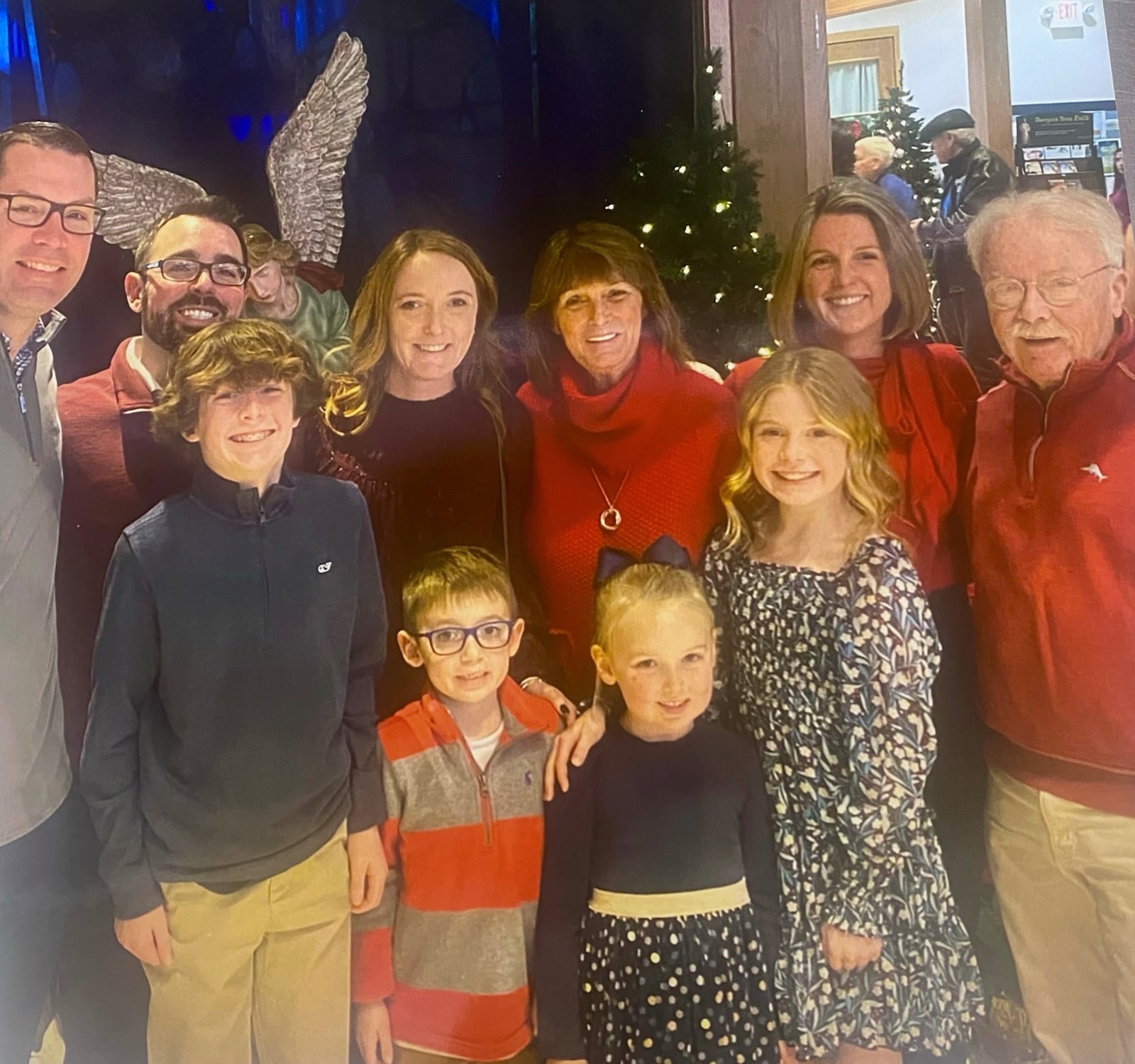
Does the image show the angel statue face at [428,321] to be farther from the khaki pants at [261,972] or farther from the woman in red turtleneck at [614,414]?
the khaki pants at [261,972]

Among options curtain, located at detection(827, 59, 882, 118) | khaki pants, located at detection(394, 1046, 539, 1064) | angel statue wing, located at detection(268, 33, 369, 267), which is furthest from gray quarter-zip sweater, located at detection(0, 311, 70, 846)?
curtain, located at detection(827, 59, 882, 118)

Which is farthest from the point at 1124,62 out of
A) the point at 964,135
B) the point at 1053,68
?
the point at 964,135

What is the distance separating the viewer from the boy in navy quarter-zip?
118 centimetres

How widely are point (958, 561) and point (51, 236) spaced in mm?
1288

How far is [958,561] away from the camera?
4.26 ft

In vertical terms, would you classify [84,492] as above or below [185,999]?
above

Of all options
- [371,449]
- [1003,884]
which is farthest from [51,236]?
[1003,884]

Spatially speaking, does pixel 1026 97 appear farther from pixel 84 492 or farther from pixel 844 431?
pixel 84 492

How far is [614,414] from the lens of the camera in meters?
1.28

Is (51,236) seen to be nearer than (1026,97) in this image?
Yes

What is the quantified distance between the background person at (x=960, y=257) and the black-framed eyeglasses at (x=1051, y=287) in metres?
0.03

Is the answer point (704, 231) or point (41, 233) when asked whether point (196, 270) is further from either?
point (704, 231)

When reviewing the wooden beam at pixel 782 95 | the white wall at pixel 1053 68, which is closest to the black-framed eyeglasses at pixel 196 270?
the wooden beam at pixel 782 95

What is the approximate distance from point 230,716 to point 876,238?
1085 mm
